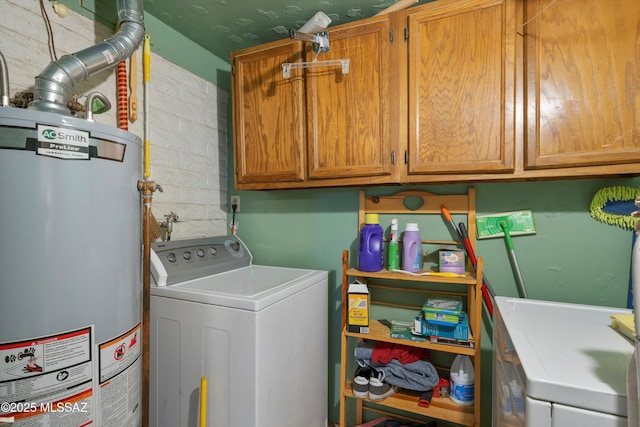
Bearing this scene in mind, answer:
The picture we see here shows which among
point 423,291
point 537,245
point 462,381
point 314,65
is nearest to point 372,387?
point 462,381

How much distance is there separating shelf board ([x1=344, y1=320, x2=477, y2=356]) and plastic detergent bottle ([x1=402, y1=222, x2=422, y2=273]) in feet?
1.17

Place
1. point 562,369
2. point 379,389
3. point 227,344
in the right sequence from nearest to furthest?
1. point 562,369
2. point 227,344
3. point 379,389

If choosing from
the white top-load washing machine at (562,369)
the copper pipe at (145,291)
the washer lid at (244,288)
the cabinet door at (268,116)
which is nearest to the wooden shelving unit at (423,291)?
the washer lid at (244,288)

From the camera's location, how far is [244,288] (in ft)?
4.27

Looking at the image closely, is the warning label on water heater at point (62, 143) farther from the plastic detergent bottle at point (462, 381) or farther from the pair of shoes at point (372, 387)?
A: the plastic detergent bottle at point (462, 381)

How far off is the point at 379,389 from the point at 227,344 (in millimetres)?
846

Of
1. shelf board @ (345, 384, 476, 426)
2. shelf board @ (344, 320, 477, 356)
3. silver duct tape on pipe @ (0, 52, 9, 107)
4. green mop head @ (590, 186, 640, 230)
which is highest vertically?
silver duct tape on pipe @ (0, 52, 9, 107)

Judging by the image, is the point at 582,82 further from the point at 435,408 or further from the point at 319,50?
the point at 435,408

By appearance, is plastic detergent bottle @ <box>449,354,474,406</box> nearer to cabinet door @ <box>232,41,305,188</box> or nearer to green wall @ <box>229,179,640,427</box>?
green wall @ <box>229,179,640,427</box>

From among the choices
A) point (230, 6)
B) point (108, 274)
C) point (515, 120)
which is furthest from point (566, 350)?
point (230, 6)

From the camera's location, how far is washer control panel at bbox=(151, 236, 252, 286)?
1.34 metres

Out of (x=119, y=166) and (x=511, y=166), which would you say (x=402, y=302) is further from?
(x=119, y=166)

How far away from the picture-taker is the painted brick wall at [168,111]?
3.74 ft

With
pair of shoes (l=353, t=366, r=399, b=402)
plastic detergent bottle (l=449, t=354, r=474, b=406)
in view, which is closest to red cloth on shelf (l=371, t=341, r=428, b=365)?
pair of shoes (l=353, t=366, r=399, b=402)
